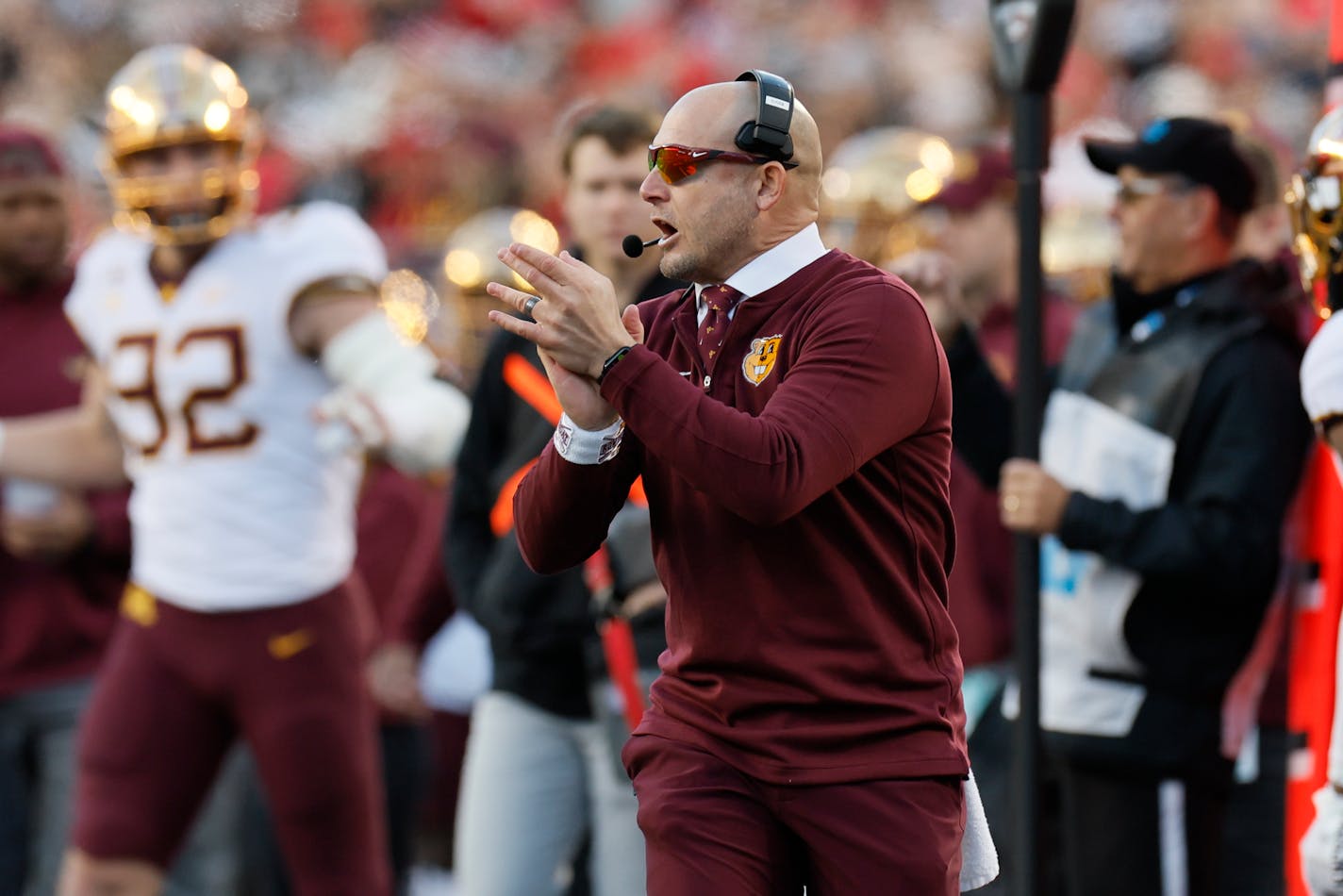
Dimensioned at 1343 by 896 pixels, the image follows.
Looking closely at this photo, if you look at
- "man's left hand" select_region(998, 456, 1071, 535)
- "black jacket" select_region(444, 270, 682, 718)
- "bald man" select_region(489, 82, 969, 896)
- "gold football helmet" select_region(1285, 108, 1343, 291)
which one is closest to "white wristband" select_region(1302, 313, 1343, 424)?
"gold football helmet" select_region(1285, 108, 1343, 291)

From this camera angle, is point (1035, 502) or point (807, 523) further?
point (1035, 502)

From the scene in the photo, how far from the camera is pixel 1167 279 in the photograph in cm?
464

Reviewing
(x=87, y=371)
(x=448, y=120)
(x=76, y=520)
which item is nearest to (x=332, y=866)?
(x=76, y=520)

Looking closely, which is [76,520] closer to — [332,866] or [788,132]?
[332,866]

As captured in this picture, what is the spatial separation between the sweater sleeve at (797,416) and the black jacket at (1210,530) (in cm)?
152

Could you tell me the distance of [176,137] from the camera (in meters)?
5.14

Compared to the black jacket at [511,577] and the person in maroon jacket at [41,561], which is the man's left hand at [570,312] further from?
the person in maroon jacket at [41,561]

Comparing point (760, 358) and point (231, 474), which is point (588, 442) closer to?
point (760, 358)

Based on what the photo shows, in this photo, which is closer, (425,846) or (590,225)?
(590,225)

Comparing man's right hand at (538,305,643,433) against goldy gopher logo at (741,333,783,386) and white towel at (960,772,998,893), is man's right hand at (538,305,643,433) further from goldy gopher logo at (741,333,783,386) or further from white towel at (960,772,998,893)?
white towel at (960,772,998,893)

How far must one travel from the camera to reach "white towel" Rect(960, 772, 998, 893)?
3.15m

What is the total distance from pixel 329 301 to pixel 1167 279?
1.98 metres

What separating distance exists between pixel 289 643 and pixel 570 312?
7.41 ft

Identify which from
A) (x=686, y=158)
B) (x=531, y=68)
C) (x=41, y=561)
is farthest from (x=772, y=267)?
(x=531, y=68)
